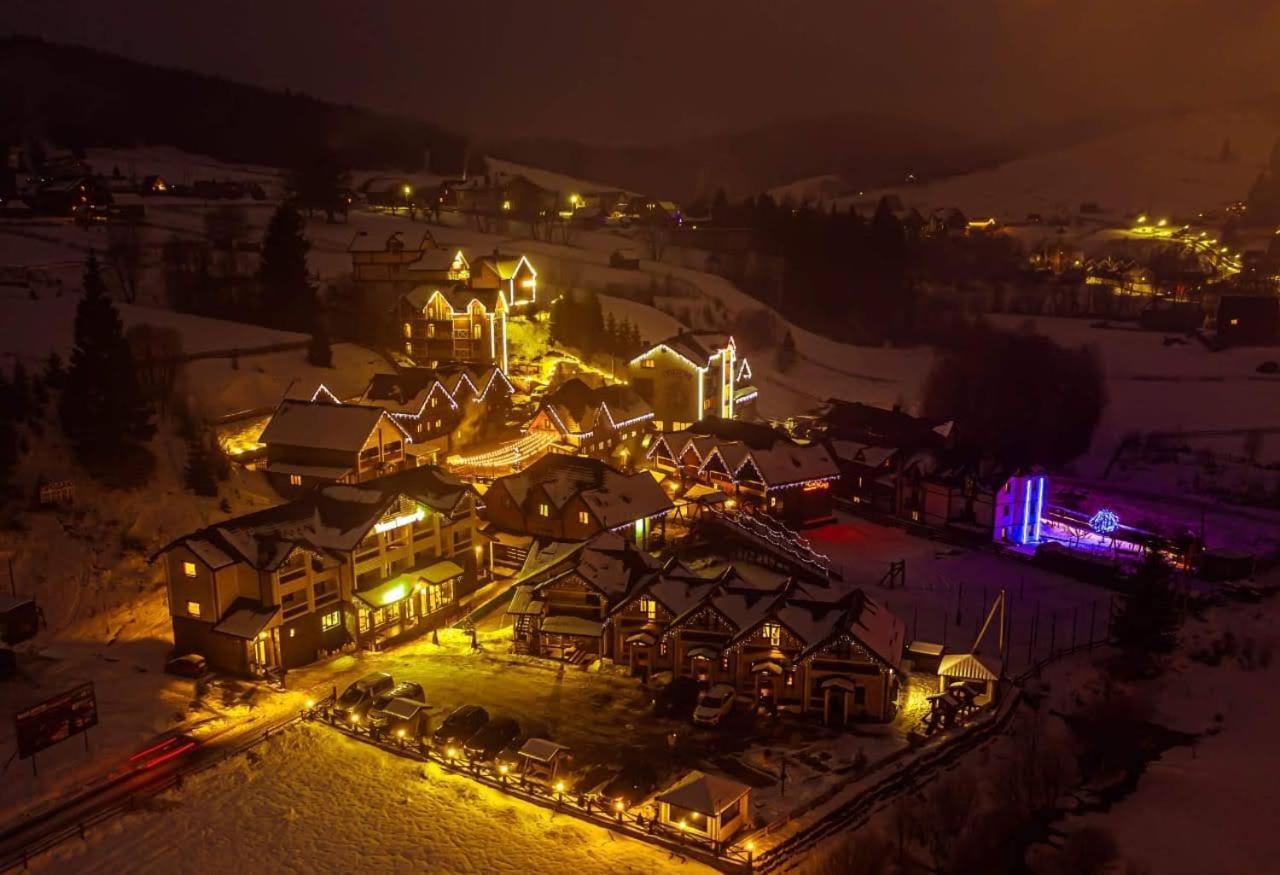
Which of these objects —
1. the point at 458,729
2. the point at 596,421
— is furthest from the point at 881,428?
the point at 458,729

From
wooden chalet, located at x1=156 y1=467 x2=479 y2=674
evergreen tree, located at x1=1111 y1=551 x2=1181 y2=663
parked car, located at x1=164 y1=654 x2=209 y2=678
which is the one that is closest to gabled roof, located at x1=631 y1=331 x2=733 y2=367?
wooden chalet, located at x1=156 y1=467 x2=479 y2=674

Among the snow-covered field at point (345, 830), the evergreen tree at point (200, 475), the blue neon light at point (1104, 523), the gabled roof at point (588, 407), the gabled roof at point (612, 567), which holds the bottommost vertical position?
the snow-covered field at point (345, 830)

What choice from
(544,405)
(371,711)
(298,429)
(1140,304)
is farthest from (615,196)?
(371,711)

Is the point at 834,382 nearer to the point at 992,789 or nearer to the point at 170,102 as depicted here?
the point at 992,789

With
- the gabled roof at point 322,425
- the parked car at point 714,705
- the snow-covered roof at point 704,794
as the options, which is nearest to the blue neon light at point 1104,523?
the parked car at point 714,705

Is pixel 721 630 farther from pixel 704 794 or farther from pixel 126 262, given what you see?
pixel 126 262

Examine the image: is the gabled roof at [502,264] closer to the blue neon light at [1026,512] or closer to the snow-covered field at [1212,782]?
the blue neon light at [1026,512]
